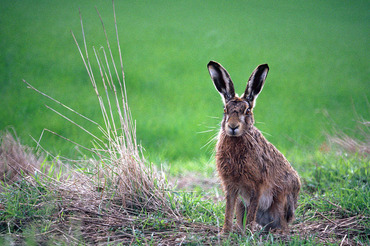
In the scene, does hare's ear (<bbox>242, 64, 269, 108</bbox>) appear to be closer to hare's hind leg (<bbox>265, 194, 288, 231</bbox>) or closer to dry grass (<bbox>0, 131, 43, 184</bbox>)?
hare's hind leg (<bbox>265, 194, 288, 231</bbox>)

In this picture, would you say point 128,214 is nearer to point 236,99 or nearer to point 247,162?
point 247,162

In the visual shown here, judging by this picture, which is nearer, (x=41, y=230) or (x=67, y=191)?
Result: (x=41, y=230)

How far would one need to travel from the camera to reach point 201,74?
1329 centimetres

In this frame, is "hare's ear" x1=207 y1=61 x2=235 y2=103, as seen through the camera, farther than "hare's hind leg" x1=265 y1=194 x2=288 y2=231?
No

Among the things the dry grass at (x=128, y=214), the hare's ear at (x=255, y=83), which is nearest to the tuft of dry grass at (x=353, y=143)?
the dry grass at (x=128, y=214)

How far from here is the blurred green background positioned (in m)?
9.20

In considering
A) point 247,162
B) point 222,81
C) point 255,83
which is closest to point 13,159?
point 222,81

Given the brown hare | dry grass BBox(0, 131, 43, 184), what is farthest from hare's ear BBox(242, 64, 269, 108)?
dry grass BBox(0, 131, 43, 184)

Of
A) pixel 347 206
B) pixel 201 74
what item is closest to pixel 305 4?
pixel 201 74

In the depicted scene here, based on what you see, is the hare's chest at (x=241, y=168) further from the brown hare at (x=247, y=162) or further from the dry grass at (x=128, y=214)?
the dry grass at (x=128, y=214)

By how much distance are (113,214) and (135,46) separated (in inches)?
477

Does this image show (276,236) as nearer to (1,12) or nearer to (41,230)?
(41,230)

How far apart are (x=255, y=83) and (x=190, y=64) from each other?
10387mm

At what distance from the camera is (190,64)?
13.8 m
